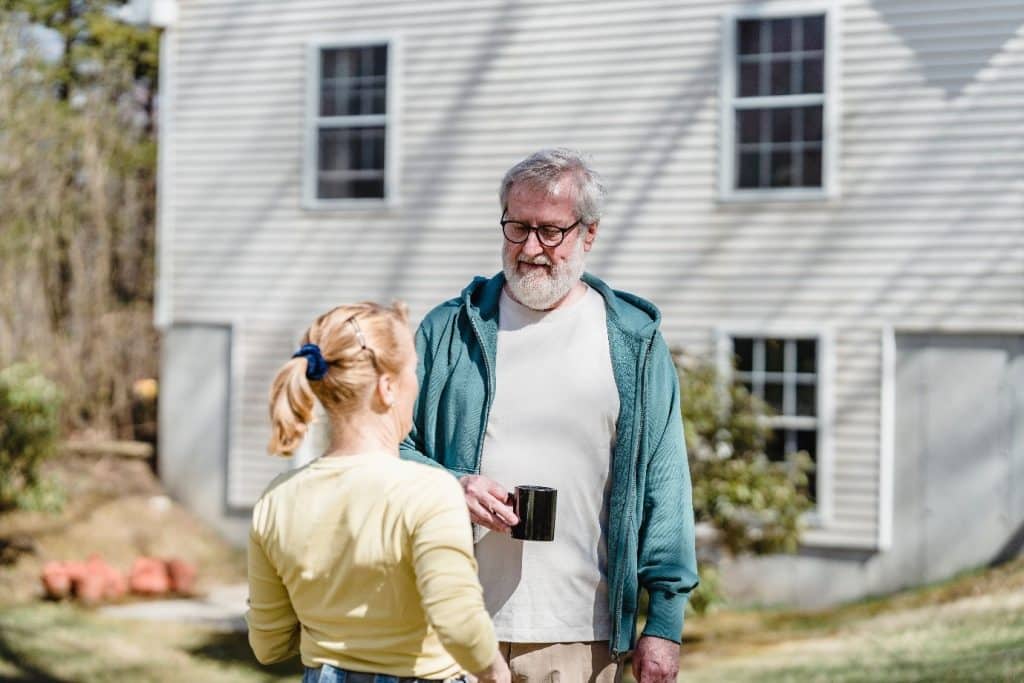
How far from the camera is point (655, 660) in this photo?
3.18 m

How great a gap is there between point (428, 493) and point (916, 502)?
8660 mm

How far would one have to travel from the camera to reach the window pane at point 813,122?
10867mm

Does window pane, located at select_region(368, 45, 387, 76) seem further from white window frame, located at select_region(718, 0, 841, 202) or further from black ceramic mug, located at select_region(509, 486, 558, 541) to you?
Answer: black ceramic mug, located at select_region(509, 486, 558, 541)

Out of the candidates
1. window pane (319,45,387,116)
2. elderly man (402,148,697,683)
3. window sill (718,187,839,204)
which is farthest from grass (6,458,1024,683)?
elderly man (402,148,697,683)

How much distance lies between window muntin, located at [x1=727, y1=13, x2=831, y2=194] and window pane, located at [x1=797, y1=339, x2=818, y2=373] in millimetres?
1280

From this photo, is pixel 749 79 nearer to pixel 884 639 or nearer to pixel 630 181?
pixel 630 181

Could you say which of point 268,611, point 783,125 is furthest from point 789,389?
point 268,611

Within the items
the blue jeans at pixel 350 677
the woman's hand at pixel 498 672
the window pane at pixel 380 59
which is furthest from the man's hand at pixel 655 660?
the window pane at pixel 380 59

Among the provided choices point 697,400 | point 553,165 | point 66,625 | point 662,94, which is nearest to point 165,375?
point 66,625

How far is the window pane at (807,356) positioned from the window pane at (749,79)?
2.13 m

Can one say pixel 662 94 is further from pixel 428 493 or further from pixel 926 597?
pixel 428 493

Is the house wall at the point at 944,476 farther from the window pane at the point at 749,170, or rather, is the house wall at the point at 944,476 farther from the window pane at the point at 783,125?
the window pane at the point at 783,125

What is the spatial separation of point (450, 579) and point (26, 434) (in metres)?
8.42

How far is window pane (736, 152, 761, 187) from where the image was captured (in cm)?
1108
